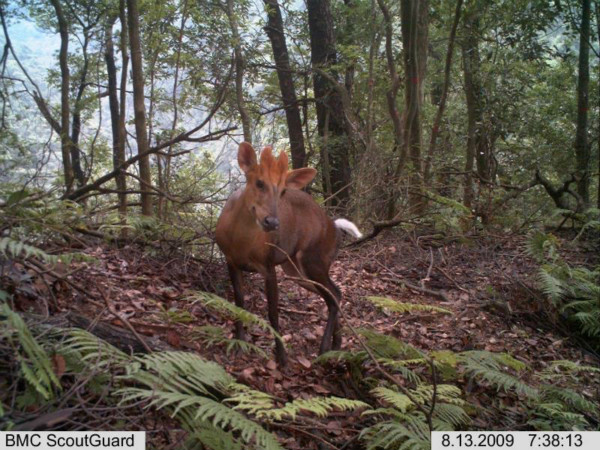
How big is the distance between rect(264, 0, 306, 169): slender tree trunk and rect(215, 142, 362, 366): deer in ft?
20.3

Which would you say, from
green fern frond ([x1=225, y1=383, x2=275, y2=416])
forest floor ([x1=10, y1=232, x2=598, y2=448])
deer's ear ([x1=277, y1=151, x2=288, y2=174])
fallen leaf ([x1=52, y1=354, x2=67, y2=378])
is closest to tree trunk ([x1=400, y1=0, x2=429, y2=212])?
forest floor ([x1=10, y1=232, x2=598, y2=448])

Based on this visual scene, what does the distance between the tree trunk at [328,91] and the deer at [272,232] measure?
17.2 ft

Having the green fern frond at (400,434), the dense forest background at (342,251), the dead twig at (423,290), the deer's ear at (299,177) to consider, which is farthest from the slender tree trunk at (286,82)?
the green fern frond at (400,434)

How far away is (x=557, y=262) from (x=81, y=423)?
5771 mm

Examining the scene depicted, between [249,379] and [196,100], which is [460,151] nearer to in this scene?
[196,100]

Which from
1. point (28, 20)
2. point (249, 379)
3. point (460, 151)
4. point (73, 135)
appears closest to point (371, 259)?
point (249, 379)

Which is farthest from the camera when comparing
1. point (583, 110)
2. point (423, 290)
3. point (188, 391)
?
point (583, 110)

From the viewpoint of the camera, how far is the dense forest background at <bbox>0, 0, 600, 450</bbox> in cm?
267

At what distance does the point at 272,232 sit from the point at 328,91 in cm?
694

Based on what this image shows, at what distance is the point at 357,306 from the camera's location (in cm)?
568

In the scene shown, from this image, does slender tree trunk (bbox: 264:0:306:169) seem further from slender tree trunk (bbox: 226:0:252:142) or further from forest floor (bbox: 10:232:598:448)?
forest floor (bbox: 10:232:598:448)

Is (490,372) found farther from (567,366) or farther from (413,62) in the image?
(413,62)

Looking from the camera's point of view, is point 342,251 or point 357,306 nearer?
point 357,306

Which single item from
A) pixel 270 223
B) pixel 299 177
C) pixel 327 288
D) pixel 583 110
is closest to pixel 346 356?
pixel 327 288
